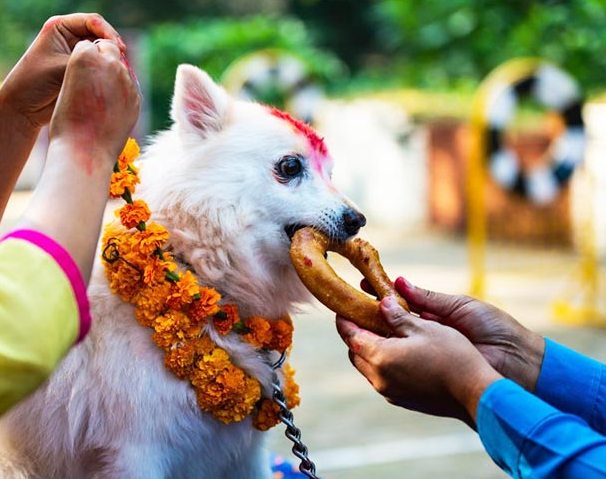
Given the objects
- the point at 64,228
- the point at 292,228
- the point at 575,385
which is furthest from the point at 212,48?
the point at 64,228

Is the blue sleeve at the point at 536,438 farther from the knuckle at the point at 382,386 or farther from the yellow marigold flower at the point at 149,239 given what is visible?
the yellow marigold flower at the point at 149,239

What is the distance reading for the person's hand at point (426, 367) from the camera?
6.27ft

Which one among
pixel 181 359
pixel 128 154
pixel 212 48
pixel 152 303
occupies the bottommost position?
pixel 212 48

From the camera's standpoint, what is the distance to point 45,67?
219cm

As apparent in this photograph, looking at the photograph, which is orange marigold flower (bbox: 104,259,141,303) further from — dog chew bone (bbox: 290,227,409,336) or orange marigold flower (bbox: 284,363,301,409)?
orange marigold flower (bbox: 284,363,301,409)

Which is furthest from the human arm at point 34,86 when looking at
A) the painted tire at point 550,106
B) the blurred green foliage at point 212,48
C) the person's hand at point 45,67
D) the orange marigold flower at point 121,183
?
the blurred green foliage at point 212,48

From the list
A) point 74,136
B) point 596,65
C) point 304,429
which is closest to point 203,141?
point 74,136

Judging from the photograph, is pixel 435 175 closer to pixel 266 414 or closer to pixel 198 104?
pixel 198 104

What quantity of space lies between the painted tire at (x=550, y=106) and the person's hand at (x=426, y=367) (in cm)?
701

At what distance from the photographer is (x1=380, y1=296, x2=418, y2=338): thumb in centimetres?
206

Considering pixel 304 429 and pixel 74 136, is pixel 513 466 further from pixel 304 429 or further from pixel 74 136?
pixel 304 429

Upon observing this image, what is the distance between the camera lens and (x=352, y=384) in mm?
6738

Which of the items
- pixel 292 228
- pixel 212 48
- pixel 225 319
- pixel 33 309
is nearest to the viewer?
pixel 33 309

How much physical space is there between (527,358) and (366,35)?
951 inches
